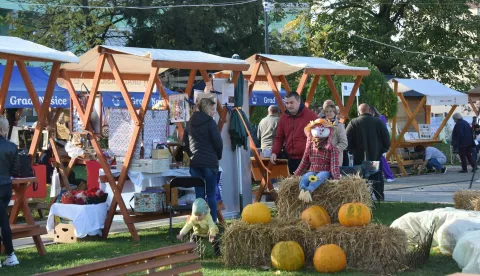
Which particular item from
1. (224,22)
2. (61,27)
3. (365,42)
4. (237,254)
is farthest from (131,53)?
(365,42)

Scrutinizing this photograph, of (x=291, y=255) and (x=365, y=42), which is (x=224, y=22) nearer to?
(x=365, y=42)

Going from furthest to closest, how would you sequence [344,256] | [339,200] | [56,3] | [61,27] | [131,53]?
[56,3] → [61,27] → [131,53] → [339,200] → [344,256]

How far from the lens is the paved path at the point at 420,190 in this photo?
12398 millimetres

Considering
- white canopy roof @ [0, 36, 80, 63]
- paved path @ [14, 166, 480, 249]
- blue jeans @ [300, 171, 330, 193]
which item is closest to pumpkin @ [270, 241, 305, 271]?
blue jeans @ [300, 171, 330, 193]

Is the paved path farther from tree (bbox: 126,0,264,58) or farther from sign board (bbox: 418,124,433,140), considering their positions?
tree (bbox: 126,0,264,58)

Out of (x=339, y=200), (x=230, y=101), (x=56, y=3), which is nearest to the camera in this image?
(x=339, y=200)

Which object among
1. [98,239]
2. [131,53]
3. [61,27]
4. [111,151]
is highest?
[61,27]

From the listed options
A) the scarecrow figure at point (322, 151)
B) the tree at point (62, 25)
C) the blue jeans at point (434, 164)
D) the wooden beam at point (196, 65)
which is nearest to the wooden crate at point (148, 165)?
the wooden beam at point (196, 65)

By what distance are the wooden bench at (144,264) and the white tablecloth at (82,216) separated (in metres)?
4.94

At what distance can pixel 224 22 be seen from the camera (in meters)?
34.8

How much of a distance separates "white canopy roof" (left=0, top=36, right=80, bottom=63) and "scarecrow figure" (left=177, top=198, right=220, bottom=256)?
2.60m

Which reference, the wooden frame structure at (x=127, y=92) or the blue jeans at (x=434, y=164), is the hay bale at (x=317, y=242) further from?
the blue jeans at (x=434, y=164)

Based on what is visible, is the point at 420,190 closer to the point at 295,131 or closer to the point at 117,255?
the point at 295,131

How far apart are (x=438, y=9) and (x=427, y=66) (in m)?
2.99
